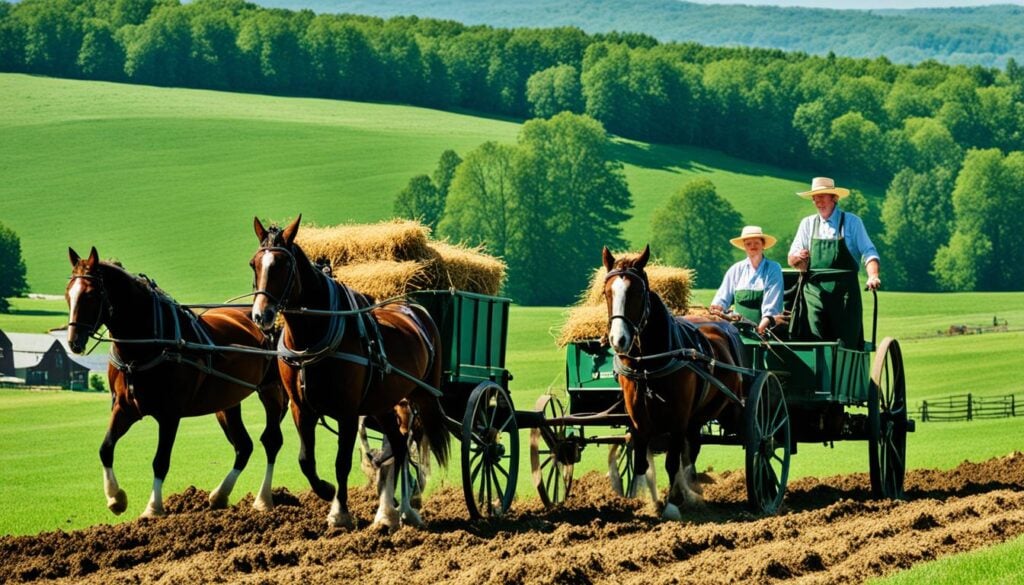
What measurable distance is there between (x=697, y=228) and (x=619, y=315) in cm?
7885

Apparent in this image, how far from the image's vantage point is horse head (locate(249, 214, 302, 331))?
454 inches

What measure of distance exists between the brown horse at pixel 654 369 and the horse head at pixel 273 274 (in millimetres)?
2629

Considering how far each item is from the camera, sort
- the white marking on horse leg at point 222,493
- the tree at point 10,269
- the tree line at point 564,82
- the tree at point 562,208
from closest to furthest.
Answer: the white marking on horse leg at point 222,493, the tree at point 10,269, the tree at point 562,208, the tree line at point 564,82

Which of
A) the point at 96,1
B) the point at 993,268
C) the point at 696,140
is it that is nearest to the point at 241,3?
the point at 96,1

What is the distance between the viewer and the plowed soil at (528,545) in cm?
982

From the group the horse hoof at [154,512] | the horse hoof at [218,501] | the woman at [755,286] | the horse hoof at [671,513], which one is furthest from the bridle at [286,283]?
A: the woman at [755,286]

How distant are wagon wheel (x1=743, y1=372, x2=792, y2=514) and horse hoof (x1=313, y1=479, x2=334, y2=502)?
3.73m

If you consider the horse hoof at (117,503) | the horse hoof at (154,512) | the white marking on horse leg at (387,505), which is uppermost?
the white marking on horse leg at (387,505)

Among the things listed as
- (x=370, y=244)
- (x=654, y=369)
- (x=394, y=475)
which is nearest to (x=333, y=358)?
(x=394, y=475)

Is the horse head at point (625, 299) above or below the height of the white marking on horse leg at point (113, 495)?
above

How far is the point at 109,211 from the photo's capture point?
8431 centimetres

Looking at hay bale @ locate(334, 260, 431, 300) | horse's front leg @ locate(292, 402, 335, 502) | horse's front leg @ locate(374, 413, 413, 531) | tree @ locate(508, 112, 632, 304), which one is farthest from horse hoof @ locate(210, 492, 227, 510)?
tree @ locate(508, 112, 632, 304)

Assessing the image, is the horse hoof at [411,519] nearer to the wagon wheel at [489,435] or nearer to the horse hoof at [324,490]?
the wagon wheel at [489,435]

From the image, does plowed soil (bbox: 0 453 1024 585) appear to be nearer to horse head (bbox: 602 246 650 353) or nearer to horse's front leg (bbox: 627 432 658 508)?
horse's front leg (bbox: 627 432 658 508)
